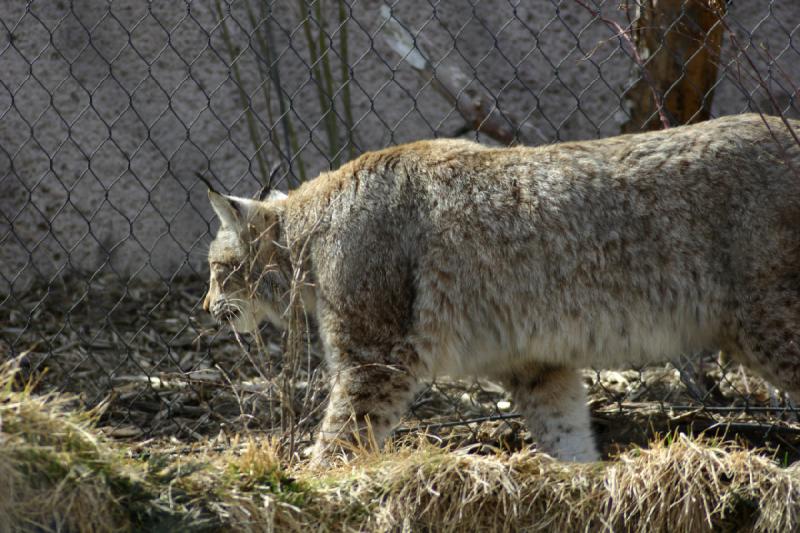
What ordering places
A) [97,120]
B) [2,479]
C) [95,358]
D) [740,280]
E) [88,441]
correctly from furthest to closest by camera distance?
[97,120] < [95,358] < [740,280] < [88,441] < [2,479]

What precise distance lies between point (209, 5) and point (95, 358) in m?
2.38

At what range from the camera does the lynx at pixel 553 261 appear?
4234mm

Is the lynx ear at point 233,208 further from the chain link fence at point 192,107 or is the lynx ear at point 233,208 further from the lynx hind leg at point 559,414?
the chain link fence at point 192,107

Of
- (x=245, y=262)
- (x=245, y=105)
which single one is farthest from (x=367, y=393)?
(x=245, y=105)

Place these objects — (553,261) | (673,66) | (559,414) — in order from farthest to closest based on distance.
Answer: (673,66), (559,414), (553,261)

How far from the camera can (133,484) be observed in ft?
11.7

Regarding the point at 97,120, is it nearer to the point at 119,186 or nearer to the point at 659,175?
the point at 119,186

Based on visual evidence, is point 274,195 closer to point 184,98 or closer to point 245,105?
point 245,105

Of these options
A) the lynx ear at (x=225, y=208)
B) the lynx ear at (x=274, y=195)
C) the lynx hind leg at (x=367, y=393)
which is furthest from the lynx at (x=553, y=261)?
the lynx ear at (x=274, y=195)

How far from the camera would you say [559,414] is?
4.83 metres

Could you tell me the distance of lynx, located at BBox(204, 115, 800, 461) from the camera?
423cm

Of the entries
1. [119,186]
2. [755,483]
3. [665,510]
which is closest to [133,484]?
[665,510]

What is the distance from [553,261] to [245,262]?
130 centimetres

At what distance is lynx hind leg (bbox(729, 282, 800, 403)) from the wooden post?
1.65m
